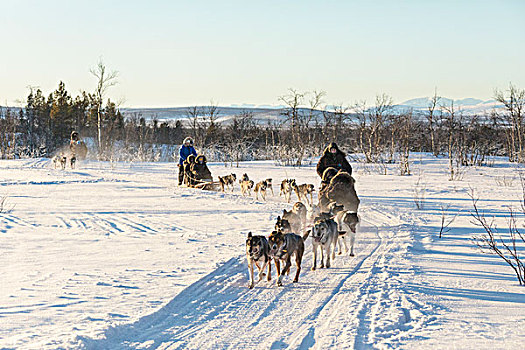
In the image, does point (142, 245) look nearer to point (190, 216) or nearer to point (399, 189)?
point (190, 216)

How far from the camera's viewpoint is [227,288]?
6.38m

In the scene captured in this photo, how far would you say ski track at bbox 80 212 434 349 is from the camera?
4.63 meters

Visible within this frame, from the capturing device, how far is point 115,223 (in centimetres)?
1113

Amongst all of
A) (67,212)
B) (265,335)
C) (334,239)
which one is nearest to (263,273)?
(334,239)

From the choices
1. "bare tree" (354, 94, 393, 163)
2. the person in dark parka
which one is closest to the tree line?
"bare tree" (354, 94, 393, 163)

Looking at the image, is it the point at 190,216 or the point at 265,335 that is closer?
the point at 265,335

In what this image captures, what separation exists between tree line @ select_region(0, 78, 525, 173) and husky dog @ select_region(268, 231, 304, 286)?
19.8 metres

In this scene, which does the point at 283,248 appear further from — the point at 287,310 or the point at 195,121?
the point at 195,121

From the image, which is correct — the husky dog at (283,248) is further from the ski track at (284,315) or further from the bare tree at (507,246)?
the bare tree at (507,246)

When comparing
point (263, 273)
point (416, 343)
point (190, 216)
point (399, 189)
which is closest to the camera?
point (416, 343)

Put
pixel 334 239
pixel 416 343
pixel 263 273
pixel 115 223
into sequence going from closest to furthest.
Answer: pixel 416 343, pixel 263 273, pixel 334 239, pixel 115 223

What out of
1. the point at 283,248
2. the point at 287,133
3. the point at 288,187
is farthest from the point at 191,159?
the point at 287,133

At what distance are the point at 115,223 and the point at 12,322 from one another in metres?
6.35

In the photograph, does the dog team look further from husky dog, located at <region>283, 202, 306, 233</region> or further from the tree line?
the tree line
